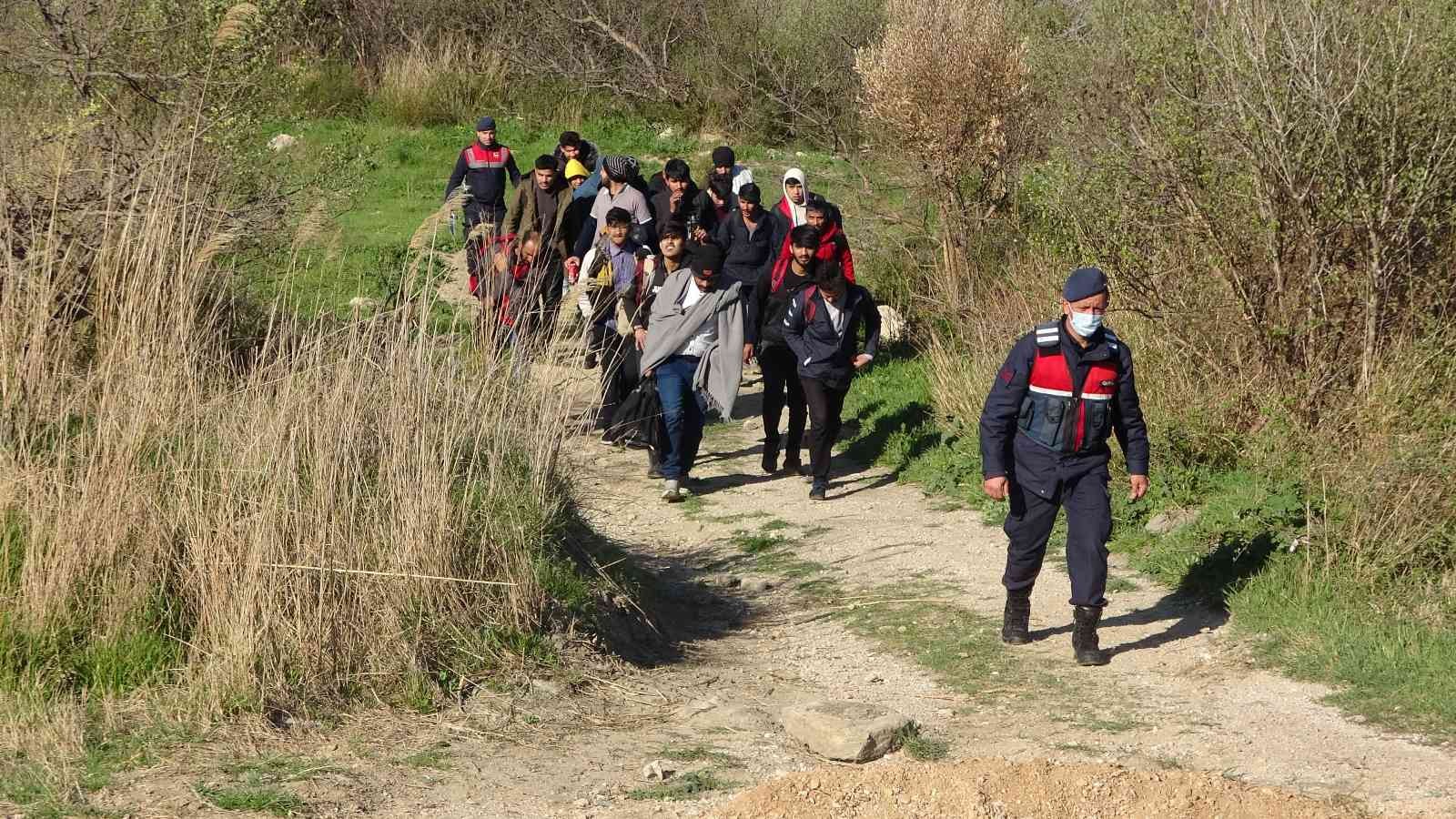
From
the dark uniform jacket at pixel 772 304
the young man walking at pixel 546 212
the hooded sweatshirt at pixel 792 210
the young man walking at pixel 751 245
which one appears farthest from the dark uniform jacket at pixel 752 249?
the young man walking at pixel 546 212

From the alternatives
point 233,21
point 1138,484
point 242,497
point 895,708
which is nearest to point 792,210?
point 233,21

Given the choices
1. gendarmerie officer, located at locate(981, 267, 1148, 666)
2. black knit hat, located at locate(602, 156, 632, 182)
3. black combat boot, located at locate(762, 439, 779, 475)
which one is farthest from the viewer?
black knit hat, located at locate(602, 156, 632, 182)

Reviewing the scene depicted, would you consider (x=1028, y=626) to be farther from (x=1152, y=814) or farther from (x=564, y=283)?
(x=564, y=283)

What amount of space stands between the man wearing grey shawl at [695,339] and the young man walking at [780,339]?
0.28 meters

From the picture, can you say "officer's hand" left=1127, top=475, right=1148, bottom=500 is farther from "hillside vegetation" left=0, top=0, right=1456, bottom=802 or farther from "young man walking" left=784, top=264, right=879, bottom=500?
"young man walking" left=784, top=264, right=879, bottom=500

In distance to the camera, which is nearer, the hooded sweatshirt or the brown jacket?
the brown jacket

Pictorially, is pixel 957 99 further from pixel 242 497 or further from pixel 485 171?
pixel 242 497

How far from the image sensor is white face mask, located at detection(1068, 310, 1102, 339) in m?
6.80

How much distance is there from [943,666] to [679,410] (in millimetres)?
3765

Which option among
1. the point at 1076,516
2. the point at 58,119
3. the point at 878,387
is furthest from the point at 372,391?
the point at 878,387

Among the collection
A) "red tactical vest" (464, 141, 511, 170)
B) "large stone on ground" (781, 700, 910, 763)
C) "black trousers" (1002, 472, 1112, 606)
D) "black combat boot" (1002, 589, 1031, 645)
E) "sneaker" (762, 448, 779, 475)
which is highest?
"red tactical vest" (464, 141, 511, 170)

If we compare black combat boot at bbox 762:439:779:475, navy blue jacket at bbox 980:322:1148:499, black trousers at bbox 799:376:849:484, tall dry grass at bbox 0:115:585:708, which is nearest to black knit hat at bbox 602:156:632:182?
black combat boot at bbox 762:439:779:475

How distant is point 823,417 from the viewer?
415 inches

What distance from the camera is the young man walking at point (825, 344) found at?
34.2 ft
